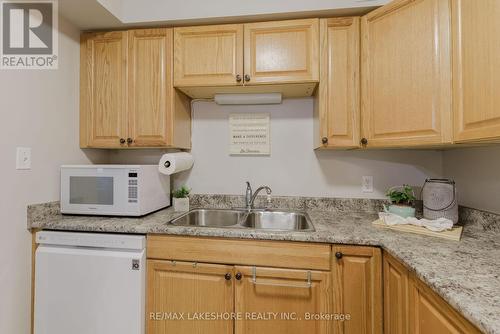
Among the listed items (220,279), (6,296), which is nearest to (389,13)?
(220,279)

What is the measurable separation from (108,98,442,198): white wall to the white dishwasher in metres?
0.76

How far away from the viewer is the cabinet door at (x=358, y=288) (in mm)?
1142

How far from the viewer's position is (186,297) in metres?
1.29

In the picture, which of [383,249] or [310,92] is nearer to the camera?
[383,249]

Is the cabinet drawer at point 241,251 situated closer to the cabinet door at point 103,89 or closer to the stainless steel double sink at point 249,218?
the stainless steel double sink at point 249,218

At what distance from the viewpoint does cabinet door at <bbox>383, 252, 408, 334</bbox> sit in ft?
3.21

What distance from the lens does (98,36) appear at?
1.71 meters

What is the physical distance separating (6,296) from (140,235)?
715mm

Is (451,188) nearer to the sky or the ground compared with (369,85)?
nearer to the ground

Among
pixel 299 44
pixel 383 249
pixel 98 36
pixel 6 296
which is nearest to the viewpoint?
pixel 383 249

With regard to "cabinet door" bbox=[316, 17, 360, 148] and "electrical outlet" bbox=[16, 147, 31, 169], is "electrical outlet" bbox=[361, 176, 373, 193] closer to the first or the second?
"cabinet door" bbox=[316, 17, 360, 148]

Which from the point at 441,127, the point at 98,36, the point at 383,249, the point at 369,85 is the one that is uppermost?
the point at 98,36

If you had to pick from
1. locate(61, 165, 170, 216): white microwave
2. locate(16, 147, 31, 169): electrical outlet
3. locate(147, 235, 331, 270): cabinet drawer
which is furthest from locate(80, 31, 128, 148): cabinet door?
locate(147, 235, 331, 270): cabinet drawer

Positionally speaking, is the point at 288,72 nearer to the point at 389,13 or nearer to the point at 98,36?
the point at 389,13
